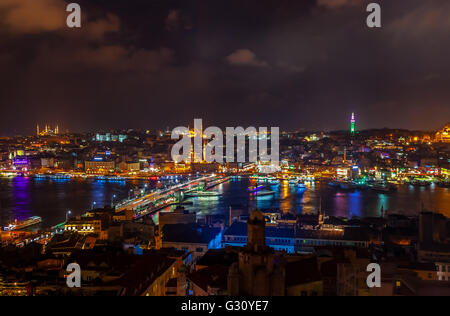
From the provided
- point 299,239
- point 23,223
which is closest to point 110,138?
point 23,223

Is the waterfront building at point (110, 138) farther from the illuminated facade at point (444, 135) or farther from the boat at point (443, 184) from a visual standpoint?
the boat at point (443, 184)

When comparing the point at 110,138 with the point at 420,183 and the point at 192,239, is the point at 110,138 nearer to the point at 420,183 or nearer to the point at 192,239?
the point at 420,183

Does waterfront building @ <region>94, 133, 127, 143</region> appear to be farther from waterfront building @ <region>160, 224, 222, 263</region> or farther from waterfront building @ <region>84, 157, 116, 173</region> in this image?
waterfront building @ <region>160, 224, 222, 263</region>

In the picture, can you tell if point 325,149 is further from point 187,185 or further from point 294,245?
point 294,245

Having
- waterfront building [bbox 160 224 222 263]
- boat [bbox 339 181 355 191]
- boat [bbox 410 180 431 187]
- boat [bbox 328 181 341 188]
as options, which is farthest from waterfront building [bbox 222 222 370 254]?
boat [bbox 410 180 431 187]

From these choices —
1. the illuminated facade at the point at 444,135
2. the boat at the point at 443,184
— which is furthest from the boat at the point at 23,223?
the illuminated facade at the point at 444,135

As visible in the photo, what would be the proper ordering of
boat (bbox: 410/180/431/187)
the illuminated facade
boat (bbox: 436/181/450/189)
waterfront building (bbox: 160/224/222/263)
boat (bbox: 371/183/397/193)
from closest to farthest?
waterfront building (bbox: 160/224/222/263) < boat (bbox: 371/183/397/193) < boat (bbox: 436/181/450/189) < boat (bbox: 410/180/431/187) < the illuminated facade
